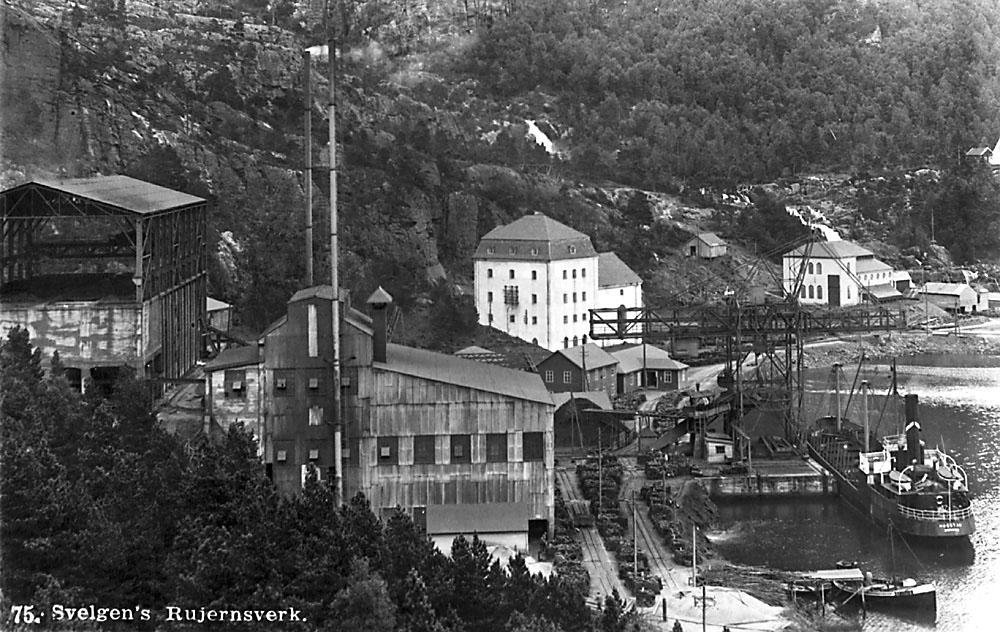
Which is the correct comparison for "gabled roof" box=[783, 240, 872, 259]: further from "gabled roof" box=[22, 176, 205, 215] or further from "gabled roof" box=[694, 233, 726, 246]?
"gabled roof" box=[22, 176, 205, 215]

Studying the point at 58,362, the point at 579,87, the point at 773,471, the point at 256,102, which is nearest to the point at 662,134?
the point at 579,87

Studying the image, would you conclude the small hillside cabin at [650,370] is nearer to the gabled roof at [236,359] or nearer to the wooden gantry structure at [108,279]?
the wooden gantry structure at [108,279]

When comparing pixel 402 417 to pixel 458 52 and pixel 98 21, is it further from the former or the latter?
pixel 458 52

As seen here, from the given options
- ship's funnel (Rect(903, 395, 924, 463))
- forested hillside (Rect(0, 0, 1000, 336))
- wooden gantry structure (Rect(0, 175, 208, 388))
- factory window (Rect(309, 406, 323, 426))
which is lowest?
ship's funnel (Rect(903, 395, 924, 463))

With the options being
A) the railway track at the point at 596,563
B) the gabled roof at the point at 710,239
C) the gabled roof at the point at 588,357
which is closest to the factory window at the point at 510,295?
the gabled roof at the point at 588,357

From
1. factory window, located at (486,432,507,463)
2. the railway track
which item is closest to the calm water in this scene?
the railway track
